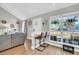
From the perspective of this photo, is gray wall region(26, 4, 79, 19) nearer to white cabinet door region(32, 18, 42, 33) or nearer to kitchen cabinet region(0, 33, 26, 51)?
white cabinet door region(32, 18, 42, 33)

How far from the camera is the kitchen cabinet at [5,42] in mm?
1440

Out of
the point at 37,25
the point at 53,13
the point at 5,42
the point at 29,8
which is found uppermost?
the point at 29,8

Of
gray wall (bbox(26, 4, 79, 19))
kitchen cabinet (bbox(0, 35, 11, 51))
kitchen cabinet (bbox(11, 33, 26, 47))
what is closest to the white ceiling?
gray wall (bbox(26, 4, 79, 19))

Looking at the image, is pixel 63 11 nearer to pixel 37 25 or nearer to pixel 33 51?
pixel 37 25

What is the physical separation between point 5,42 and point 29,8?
0.86 m

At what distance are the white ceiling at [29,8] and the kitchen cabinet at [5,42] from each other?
499 millimetres

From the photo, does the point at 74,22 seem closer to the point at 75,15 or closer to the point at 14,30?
the point at 75,15

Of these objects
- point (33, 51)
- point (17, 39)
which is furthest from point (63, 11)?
point (17, 39)

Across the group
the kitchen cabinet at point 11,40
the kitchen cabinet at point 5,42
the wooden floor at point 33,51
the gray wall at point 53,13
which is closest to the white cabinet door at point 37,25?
the gray wall at point 53,13

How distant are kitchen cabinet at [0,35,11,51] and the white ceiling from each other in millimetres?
499

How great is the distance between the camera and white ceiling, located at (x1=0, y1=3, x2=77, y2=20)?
1.47m

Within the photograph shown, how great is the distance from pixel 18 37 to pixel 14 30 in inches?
7.8

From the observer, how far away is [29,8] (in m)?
1.53
